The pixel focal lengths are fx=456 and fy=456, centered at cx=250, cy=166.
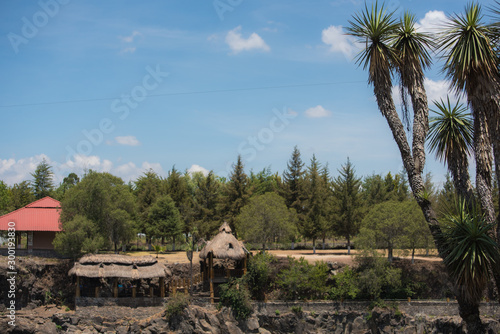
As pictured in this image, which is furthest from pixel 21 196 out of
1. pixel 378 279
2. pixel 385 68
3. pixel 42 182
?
pixel 385 68

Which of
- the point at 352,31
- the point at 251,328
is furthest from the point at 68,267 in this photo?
the point at 352,31

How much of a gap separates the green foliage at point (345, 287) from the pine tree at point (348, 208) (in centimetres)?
950

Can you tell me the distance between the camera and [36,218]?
3747cm

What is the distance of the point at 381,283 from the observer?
30.0 metres

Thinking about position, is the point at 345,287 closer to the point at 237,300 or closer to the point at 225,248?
the point at 237,300

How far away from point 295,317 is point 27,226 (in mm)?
22346

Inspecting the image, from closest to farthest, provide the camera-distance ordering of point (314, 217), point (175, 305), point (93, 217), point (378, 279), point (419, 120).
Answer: point (419, 120), point (175, 305), point (378, 279), point (93, 217), point (314, 217)

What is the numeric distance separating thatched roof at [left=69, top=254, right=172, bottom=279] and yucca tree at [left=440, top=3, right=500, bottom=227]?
73.2ft

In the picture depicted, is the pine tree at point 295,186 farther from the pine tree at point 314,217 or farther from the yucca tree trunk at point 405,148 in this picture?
the yucca tree trunk at point 405,148

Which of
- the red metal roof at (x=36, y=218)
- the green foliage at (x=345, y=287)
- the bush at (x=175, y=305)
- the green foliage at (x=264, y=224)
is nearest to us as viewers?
the bush at (x=175, y=305)

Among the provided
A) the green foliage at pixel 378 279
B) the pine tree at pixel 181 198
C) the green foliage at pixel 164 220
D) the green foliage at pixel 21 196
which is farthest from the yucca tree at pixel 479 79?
the green foliage at pixel 21 196

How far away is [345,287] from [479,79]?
2031 centimetres

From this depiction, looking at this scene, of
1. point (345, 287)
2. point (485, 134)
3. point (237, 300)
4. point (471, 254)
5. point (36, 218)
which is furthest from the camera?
point (36, 218)

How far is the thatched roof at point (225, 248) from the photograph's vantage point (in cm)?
3061
